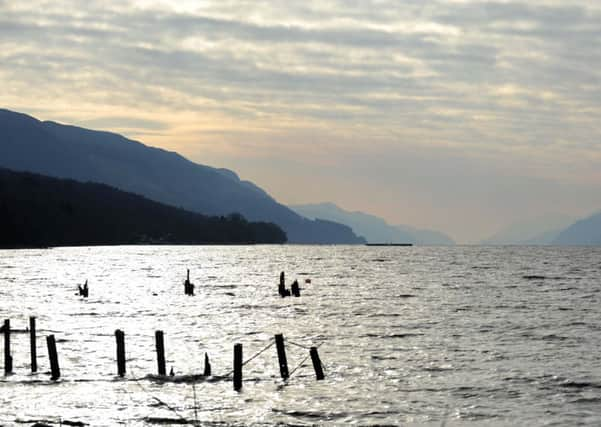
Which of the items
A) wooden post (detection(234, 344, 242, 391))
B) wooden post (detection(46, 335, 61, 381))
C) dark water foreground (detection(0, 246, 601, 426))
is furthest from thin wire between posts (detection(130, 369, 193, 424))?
wooden post (detection(234, 344, 242, 391))

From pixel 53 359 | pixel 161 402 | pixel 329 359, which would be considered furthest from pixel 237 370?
pixel 329 359

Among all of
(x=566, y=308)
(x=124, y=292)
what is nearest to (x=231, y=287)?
(x=124, y=292)

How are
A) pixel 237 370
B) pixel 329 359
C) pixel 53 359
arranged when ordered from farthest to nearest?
1. pixel 329 359
2. pixel 53 359
3. pixel 237 370

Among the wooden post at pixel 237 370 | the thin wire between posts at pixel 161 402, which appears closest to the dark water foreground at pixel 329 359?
the thin wire between posts at pixel 161 402

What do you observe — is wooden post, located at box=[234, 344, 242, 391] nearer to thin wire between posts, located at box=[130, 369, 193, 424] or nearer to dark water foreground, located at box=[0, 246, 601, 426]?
dark water foreground, located at box=[0, 246, 601, 426]

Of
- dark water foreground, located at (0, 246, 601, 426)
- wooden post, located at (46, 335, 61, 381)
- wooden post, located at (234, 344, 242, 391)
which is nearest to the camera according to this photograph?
dark water foreground, located at (0, 246, 601, 426)

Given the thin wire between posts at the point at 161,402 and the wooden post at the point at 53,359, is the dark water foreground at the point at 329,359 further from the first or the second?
the wooden post at the point at 53,359

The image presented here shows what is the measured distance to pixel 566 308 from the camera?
83.9 meters

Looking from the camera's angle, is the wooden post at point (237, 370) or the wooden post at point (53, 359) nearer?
the wooden post at point (237, 370)

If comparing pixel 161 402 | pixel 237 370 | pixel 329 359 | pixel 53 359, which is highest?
pixel 53 359

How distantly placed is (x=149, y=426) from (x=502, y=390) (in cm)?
1712

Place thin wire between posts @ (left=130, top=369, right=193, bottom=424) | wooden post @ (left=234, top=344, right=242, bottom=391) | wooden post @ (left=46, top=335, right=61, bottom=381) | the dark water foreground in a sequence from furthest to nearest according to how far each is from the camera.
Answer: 1. wooden post @ (left=46, top=335, right=61, bottom=381)
2. wooden post @ (left=234, top=344, right=242, bottom=391)
3. the dark water foreground
4. thin wire between posts @ (left=130, top=369, right=193, bottom=424)

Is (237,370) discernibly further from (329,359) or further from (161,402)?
(329,359)

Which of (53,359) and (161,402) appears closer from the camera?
(161,402)
